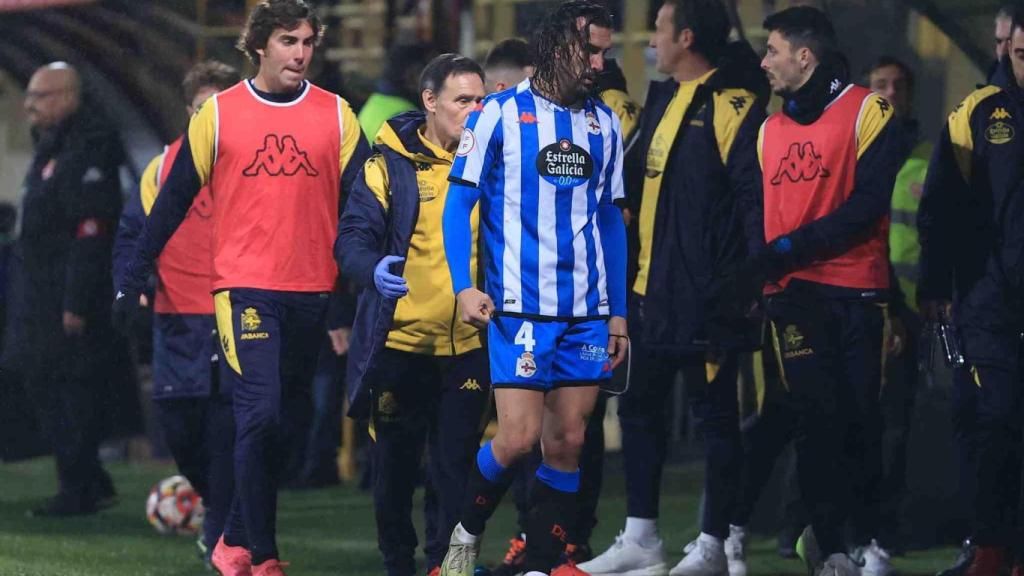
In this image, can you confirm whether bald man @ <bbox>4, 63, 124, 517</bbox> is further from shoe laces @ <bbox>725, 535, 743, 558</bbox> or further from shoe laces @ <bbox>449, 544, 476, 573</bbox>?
shoe laces @ <bbox>449, 544, 476, 573</bbox>

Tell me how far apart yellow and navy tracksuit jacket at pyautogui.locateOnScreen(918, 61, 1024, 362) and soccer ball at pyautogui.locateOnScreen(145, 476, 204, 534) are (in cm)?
342

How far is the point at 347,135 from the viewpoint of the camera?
23.8ft

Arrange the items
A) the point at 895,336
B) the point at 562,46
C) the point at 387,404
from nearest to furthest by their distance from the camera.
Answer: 1. the point at 562,46
2. the point at 387,404
3. the point at 895,336

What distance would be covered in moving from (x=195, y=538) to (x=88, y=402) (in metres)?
1.61

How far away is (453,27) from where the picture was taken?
12.6 meters

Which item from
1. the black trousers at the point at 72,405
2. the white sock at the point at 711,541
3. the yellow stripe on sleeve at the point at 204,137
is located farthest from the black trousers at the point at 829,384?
the black trousers at the point at 72,405

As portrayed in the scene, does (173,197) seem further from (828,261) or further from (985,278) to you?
(985,278)

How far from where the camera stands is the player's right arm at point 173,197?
23.5ft

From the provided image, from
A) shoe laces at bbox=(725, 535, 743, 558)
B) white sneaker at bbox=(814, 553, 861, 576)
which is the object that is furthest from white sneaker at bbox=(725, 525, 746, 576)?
white sneaker at bbox=(814, 553, 861, 576)

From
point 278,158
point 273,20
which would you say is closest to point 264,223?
point 278,158

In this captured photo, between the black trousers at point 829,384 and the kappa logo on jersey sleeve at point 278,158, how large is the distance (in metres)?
1.88

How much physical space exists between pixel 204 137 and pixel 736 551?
2.72 meters

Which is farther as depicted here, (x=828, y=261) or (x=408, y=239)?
(x=828, y=261)

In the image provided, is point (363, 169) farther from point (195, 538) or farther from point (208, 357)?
point (195, 538)
